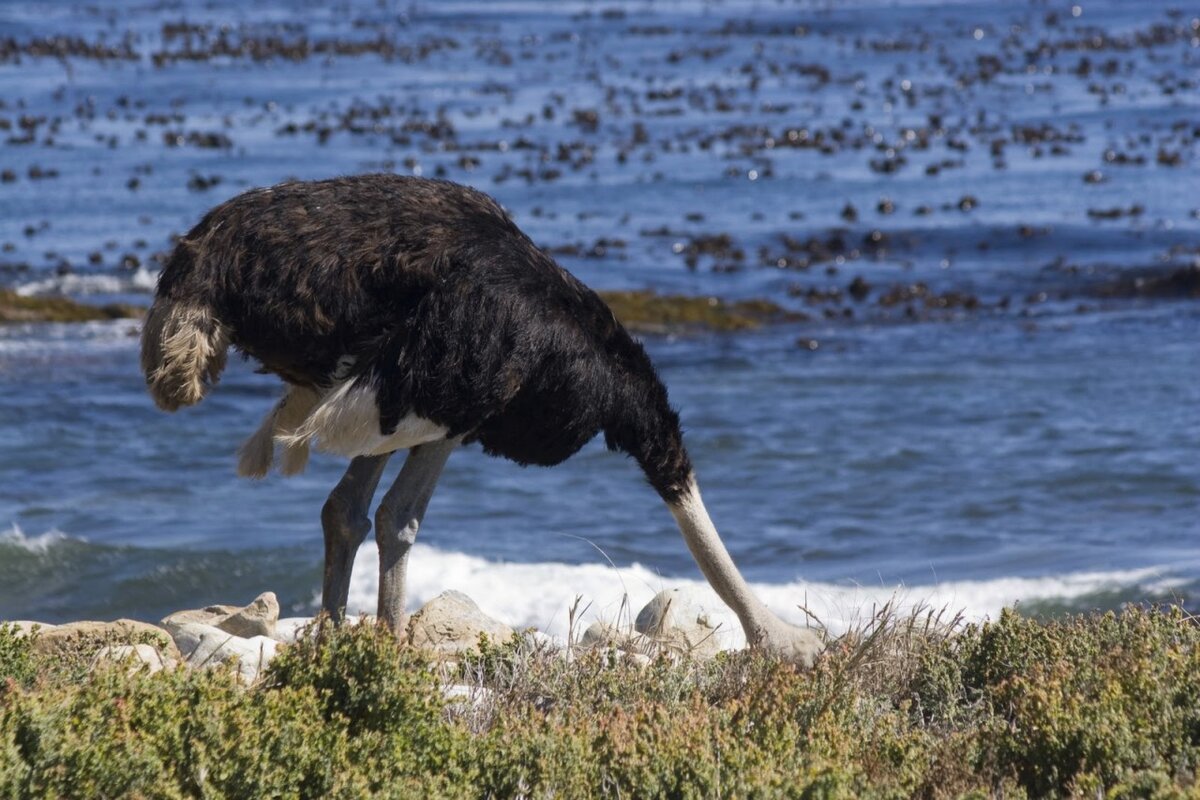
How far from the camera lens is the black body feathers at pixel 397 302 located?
543cm

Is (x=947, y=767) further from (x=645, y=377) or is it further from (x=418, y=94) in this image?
(x=418, y=94)

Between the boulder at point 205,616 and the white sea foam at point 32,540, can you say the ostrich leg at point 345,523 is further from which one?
the white sea foam at point 32,540

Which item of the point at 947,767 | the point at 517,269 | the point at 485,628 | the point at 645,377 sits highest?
the point at 517,269

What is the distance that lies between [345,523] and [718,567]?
124cm

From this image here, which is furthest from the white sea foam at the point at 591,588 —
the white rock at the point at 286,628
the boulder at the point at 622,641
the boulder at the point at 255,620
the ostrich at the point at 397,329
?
the ostrich at the point at 397,329

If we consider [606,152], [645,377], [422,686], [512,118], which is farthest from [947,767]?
[512,118]

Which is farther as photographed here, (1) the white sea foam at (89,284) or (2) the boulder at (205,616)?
(1) the white sea foam at (89,284)

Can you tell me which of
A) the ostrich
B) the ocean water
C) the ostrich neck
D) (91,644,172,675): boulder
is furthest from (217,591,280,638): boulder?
the ocean water

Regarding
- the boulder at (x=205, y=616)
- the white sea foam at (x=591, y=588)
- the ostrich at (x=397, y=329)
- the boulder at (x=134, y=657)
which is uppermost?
the ostrich at (x=397, y=329)

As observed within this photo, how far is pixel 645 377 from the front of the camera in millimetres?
6066

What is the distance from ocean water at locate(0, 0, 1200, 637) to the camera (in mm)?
11055

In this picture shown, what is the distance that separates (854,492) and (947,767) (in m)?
8.13

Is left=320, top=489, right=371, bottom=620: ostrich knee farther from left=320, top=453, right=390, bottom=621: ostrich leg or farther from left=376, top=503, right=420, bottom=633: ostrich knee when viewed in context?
left=376, top=503, right=420, bottom=633: ostrich knee

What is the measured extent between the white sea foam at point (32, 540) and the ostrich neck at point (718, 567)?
6.06 m
